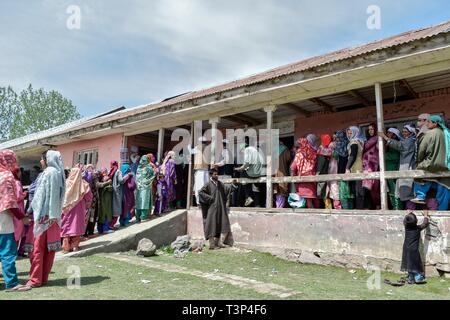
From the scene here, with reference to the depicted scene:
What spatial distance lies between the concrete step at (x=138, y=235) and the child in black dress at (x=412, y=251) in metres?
4.83

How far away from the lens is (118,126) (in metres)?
10.6

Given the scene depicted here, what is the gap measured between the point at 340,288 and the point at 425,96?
500 cm

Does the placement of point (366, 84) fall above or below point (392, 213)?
above

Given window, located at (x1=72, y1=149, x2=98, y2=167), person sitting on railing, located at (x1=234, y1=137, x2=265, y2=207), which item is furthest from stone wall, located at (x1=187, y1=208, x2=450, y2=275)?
window, located at (x1=72, y1=149, x2=98, y2=167)

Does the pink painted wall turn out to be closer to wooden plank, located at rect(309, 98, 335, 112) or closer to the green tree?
wooden plank, located at rect(309, 98, 335, 112)

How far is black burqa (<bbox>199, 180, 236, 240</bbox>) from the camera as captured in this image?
24.0 ft

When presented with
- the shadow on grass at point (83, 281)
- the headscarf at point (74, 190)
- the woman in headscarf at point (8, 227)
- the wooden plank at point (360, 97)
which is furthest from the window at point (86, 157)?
the wooden plank at point (360, 97)

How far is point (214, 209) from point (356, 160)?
9.32ft

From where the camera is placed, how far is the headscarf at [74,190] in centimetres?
641

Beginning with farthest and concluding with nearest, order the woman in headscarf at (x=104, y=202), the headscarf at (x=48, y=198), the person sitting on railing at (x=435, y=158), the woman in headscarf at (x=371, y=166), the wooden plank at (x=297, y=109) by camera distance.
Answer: the wooden plank at (x=297, y=109)
the woman in headscarf at (x=104, y=202)
the woman in headscarf at (x=371, y=166)
the person sitting on railing at (x=435, y=158)
the headscarf at (x=48, y=198)

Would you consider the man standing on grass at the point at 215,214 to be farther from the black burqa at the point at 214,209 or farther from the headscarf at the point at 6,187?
the headscarf at the point at 6,187

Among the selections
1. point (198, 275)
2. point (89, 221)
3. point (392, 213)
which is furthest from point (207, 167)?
point (392, 213)
